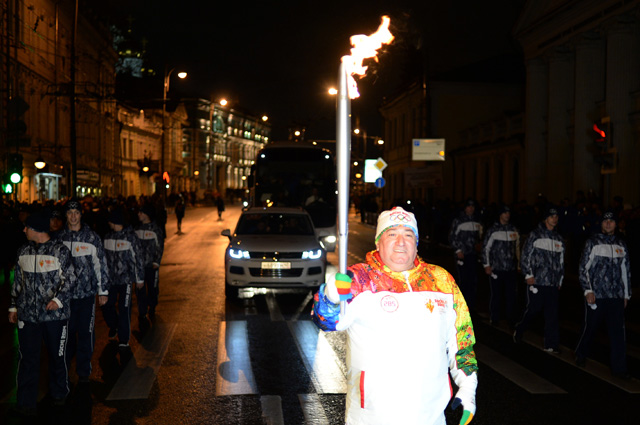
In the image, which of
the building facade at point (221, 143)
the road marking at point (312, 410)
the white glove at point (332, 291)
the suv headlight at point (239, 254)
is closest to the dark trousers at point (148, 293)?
the suv headlight at point (239, 254)

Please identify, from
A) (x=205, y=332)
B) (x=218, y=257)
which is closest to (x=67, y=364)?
(x=205, y=332)

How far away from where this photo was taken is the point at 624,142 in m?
26.8

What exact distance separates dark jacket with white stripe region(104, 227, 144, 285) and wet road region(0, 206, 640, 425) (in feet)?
3.01

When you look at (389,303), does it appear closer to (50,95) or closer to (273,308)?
(273,308)

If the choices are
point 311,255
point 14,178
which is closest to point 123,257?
point 311,255

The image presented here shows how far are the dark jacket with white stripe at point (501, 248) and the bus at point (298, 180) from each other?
14035 mm

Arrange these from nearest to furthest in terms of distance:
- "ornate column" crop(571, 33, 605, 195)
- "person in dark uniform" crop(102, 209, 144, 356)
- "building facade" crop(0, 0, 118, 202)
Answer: "person in dark uniform" crop(102, 209, 144, 356), "building facade" crop(0, 0, 118, 202), "ornate column" crop(571, 33, 605, 195)

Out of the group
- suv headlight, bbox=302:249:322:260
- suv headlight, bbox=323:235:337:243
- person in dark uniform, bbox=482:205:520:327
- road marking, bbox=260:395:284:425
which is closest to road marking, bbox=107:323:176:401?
road marking, bbox=260:395:284:425

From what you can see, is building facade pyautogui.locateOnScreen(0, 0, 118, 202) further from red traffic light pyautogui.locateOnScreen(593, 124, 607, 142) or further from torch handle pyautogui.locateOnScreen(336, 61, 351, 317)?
torch handle pyautogui.locateOnScreen(336, 61, 351, 317)

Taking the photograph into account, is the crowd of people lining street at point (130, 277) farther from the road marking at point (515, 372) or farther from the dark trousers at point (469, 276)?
the road marking at point (515, 372)

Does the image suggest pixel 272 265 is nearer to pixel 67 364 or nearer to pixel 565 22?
pixel 67 364

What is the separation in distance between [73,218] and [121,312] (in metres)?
1.99

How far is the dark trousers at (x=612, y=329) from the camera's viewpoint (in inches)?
344

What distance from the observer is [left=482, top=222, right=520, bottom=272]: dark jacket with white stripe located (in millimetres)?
12047
